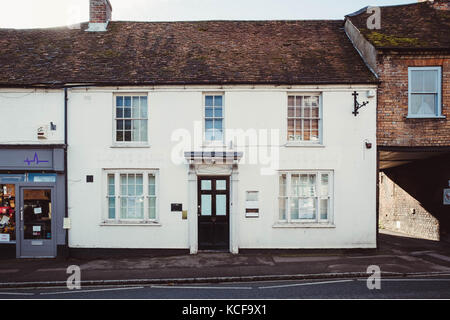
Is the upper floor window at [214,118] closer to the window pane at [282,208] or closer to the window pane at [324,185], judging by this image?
the window pane at [282,208]

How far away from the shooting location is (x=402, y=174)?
55.0ft

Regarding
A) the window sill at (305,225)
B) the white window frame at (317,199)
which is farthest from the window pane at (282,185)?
the window sill at (305,225)

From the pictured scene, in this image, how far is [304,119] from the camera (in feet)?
39.6

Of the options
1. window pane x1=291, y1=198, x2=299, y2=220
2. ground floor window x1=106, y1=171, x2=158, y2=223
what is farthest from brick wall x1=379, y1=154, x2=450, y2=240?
ground floor window x1=106, y1=171, x2=158, y2=223

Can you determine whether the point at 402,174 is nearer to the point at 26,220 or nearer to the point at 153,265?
the point at 153,265

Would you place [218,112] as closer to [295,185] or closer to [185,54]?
[185,54]

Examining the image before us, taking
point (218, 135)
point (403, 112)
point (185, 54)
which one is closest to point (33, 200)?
point (218, 135)

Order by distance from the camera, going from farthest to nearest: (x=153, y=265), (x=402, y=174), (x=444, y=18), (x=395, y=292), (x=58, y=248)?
(x=402, y=174)
(x=444, y=18)
(x=58, y=248)
(x=153, y=265)
(x=395, y=292)

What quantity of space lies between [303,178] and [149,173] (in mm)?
5413

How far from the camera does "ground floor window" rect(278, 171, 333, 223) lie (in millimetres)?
11945

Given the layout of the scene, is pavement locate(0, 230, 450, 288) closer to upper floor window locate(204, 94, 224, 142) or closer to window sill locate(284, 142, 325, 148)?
window sill locate(284, 142, 325, 148)

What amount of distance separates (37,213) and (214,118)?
6.99 meters

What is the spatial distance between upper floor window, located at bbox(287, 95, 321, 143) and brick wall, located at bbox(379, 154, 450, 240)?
17.8ft

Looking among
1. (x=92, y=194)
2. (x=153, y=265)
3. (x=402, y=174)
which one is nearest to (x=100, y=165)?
(x=92, y=194)
